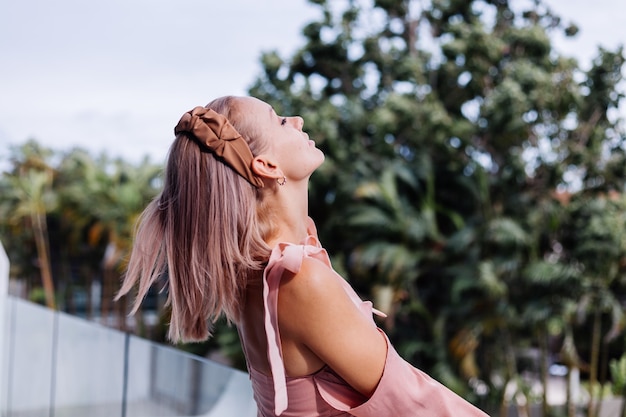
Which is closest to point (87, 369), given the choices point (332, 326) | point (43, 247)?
point (332, 326)

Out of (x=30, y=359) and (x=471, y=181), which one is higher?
(x=30, y=359)

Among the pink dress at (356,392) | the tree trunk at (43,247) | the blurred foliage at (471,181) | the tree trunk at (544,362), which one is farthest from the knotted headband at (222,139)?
the tree trunk at (43,247)

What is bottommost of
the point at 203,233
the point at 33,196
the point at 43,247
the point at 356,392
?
the point at 43,247

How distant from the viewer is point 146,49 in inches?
1165

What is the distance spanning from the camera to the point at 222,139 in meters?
1.12

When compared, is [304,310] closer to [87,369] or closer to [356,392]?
[356,392]

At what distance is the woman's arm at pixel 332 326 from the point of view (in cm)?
103

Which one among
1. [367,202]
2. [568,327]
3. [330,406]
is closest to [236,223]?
[330,406]

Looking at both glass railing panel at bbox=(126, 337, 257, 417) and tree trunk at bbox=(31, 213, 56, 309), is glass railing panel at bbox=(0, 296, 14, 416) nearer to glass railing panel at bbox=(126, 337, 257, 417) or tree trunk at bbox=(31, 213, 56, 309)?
glass railing panel at bbox=(126, 337, 257, 417)

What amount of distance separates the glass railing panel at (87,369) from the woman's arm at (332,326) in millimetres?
2350

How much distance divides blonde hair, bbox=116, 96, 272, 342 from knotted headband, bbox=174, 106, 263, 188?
1cm

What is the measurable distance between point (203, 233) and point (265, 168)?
141 millimetres

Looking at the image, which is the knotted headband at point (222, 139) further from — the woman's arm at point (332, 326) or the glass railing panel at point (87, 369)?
the glass railing panel at point (87, 369)

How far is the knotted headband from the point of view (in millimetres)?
1106
